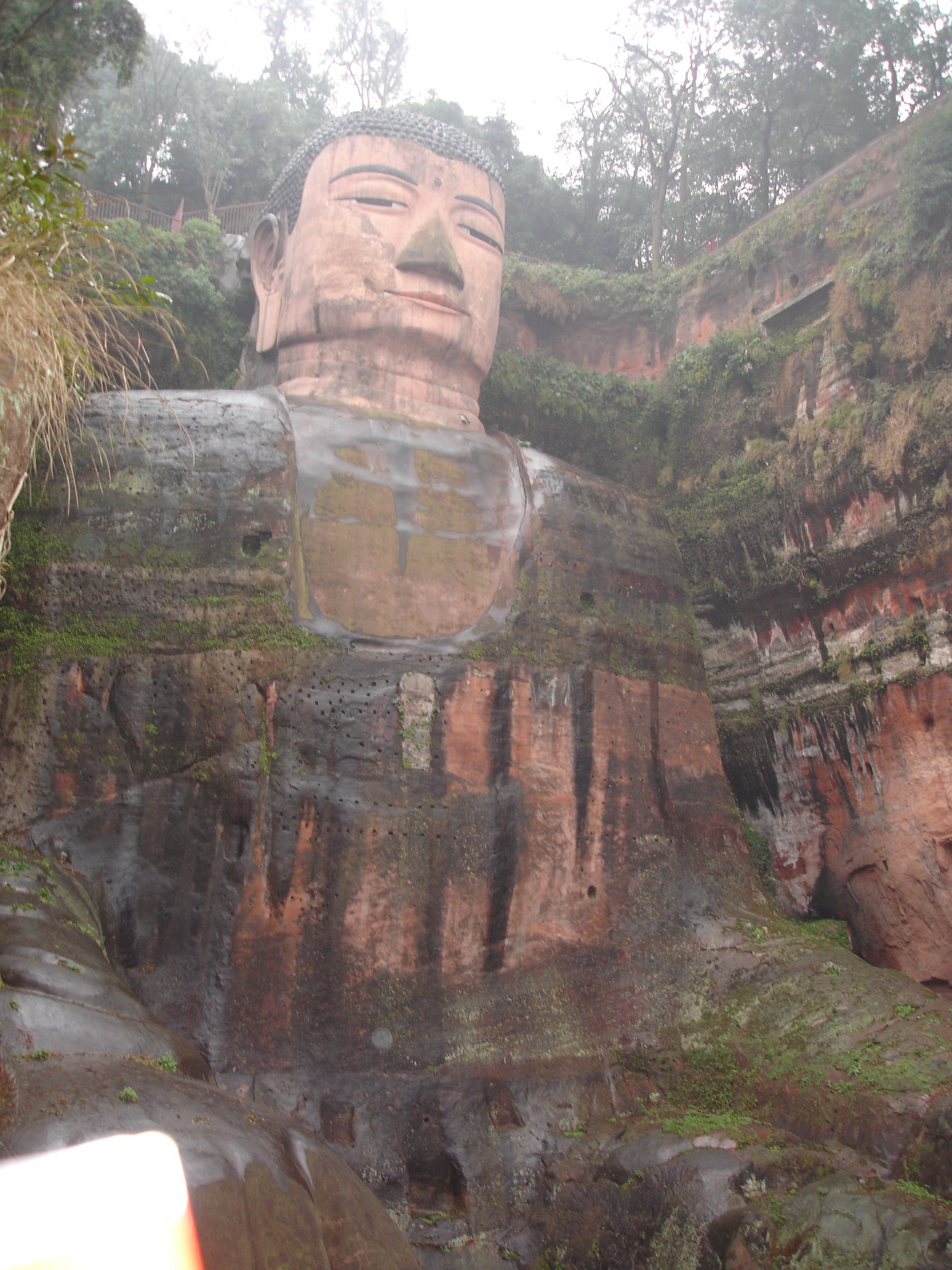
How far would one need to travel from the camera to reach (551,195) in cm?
2005

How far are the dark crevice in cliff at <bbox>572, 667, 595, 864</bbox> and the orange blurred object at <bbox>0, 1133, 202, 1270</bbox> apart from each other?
16.6 ft

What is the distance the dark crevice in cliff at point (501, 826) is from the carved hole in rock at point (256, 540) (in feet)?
7.16

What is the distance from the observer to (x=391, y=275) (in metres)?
10.3

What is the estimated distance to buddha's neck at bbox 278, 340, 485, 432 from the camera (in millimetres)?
10102

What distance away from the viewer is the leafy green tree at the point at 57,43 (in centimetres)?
729

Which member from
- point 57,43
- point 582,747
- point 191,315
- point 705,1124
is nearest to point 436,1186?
point 705,1124

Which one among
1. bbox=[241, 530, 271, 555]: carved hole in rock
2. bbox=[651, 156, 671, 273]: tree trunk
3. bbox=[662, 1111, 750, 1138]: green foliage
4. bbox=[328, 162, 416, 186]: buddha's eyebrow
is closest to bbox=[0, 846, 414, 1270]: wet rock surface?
bbox=[662, 1111, 750, 1138]: green foliage

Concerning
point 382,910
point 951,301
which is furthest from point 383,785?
point 951,301

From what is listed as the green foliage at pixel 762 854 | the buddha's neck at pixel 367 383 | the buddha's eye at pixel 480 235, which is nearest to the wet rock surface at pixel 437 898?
the buddha's neck at pixel 367 383

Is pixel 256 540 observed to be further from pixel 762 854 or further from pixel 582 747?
pixel 762 854

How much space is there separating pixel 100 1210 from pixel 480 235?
952cm

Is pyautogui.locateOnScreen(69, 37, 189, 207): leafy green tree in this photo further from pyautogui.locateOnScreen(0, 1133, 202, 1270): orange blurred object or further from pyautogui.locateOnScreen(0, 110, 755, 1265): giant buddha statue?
pyautogui.locateOnScreen(0, 1133, 202, 1270): orange blurred object

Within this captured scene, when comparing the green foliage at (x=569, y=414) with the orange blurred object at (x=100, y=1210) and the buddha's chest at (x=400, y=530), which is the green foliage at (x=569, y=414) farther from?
the orange blurred object at (x=100, y=1210)

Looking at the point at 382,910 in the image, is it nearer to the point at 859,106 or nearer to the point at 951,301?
the point at 951,301
